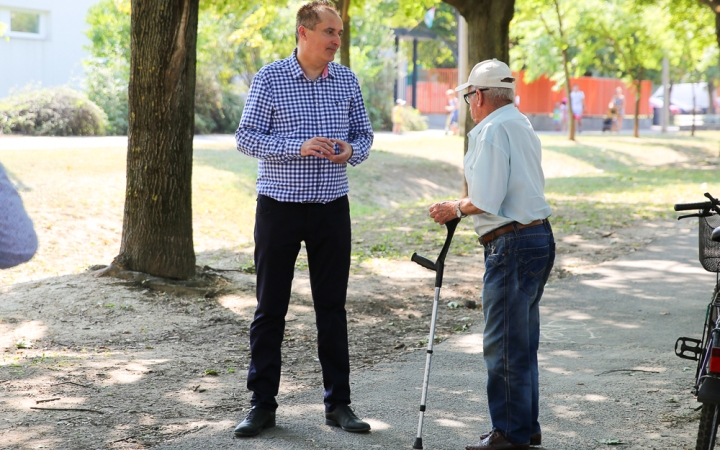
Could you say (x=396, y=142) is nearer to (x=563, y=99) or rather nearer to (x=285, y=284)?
(x=563, y=99)

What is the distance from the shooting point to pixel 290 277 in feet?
15.9

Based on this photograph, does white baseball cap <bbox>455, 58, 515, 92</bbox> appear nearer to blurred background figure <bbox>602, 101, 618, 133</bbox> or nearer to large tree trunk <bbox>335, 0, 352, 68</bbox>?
large tree trunk <bbox>335, 0, 352, 68</bbox>

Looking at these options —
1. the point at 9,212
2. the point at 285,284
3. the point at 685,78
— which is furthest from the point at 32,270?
the point at 685,78

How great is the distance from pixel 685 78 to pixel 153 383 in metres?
67.8

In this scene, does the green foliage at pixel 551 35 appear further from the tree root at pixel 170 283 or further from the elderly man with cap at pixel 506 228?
the elderly man with cap at pixel 506 228

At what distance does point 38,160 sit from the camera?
17.2 metres

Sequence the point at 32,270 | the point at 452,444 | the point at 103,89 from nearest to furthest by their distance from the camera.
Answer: the point at 452,444
the point at 32,270
the point at 103,89

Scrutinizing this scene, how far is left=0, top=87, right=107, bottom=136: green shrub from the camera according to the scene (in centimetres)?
2379

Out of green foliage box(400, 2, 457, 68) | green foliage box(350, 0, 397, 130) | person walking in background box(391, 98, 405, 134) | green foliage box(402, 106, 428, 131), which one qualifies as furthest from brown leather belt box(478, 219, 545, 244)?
green foliage box(400, 2, 457, 68)

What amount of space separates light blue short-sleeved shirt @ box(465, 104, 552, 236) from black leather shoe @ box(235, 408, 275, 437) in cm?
152

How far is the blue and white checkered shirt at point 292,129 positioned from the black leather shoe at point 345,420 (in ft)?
3.69

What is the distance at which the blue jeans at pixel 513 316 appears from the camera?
4.30 meters

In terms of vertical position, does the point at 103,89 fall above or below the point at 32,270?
above

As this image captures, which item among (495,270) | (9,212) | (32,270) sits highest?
(9,212)
